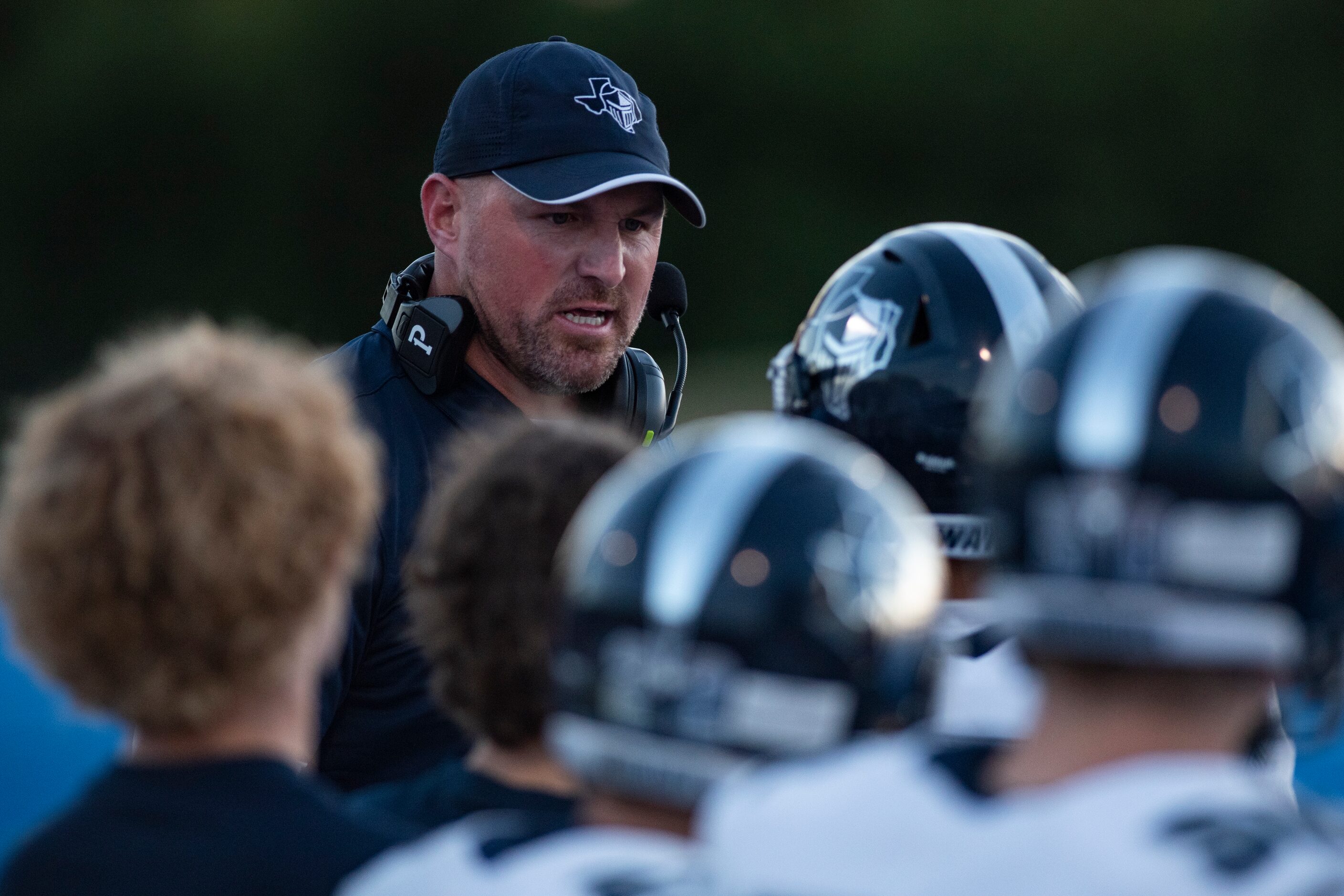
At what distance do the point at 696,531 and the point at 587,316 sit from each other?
2.02 meters

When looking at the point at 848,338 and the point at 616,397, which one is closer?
the point at 848,338

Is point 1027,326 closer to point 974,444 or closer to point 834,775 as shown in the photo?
point 974,444

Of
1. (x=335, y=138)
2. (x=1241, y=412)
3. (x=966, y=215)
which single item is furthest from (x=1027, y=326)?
(x=335, y=138)

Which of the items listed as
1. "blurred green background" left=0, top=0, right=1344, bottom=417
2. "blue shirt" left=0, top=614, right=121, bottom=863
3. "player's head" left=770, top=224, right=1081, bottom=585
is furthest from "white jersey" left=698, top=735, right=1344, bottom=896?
"blurred green background" left=0, top=0, right=1344, bottom=417

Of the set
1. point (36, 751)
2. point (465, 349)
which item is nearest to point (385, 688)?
point (465, 349)

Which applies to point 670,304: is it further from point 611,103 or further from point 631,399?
point 611,103

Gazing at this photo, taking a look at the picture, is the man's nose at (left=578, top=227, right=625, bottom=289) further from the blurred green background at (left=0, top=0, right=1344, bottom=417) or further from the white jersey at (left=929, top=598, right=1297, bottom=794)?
the blurred green background at (left=0, top=0, right=1344, bottom=417)

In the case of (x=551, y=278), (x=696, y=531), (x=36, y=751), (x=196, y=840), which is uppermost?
(x=696, y=531)

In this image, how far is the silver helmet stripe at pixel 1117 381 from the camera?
143 cm

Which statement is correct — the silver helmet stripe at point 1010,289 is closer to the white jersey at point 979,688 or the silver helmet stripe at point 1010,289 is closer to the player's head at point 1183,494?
the white jersey at point 979,688

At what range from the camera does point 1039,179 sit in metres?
17.4

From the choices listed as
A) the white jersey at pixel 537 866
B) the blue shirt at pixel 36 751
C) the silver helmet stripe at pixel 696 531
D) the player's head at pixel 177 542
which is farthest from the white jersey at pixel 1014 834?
the blue shirt at pixel 36 751

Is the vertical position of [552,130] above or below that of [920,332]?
above

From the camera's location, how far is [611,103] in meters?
3.54
